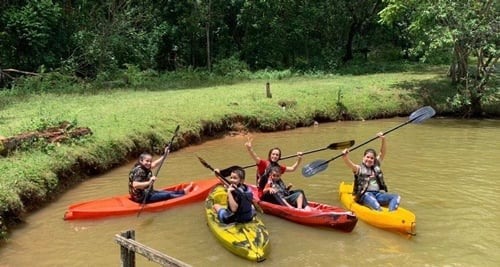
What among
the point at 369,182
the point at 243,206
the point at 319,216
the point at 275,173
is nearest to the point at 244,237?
the point at 243,206

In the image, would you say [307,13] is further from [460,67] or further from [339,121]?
[339,121]

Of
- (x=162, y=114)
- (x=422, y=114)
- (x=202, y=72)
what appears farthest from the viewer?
(x=202, y=72)

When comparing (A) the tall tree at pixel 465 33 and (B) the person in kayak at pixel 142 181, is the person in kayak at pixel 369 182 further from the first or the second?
(A) the tall tree at pixel 465 33

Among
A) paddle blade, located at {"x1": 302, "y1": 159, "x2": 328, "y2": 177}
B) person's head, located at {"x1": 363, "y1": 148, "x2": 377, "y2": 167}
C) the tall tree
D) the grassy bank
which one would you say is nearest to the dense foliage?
the tall tree

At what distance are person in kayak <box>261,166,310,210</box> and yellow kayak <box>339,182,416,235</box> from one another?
2.76 ft

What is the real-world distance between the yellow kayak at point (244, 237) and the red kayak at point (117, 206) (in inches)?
55.7

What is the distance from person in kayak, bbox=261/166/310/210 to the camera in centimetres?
879

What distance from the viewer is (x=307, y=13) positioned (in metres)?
28.1

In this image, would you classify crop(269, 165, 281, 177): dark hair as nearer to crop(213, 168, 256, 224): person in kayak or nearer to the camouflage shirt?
crop(213, 168, 256, 224): person in kayak

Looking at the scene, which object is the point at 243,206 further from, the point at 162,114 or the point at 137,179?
the point at 162,114

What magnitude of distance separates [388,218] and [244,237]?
2.37m

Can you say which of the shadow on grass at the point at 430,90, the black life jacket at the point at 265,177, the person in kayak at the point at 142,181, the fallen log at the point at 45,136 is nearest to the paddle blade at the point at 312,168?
the black life jacket at the point at 265,177

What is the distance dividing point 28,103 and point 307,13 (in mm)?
16494

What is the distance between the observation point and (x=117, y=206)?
889cm
